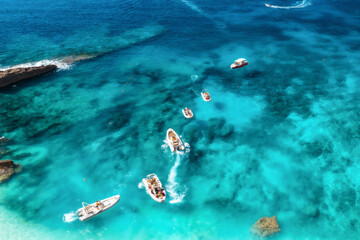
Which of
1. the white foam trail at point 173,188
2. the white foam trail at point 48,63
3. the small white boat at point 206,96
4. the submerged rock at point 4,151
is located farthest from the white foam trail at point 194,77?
the submerged rock at point 4,151

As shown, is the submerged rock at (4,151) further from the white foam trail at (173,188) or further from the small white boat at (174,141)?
the white foam trail at (173,188)

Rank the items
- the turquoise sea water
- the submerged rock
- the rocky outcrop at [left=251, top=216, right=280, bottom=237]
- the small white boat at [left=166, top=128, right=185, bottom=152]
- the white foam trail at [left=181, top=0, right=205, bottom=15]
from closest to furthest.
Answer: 1. the rocky outcrop at [left=251, top=216, right=280, bottom=237]
2. the turquoise sea water
3. the submerged rock
4. the small white boat at [left=166, top=128, right=185, bottom=152]
5. the white foam trail at [left=181, top=0, right=205, bottom=15]

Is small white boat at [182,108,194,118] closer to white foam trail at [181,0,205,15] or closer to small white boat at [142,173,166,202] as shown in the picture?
small white boat at [142,173,166,202]

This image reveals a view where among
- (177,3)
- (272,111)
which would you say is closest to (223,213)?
(272,111)

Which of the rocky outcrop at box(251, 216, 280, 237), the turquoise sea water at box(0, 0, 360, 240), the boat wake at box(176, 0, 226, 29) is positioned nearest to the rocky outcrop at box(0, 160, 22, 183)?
the turquoise sea water at box(0, 0, 360, 240)

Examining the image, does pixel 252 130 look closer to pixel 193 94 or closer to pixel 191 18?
pixel 193 94

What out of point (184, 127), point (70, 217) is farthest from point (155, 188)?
point (184, 127)

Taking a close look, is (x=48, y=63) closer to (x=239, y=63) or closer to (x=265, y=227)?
Answer: (x=239, y=63)
